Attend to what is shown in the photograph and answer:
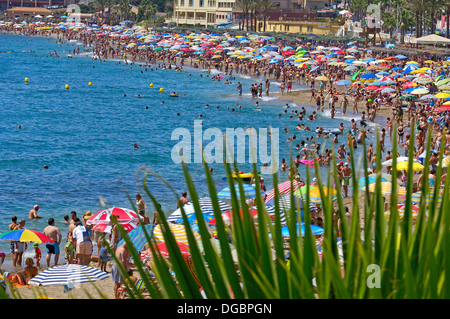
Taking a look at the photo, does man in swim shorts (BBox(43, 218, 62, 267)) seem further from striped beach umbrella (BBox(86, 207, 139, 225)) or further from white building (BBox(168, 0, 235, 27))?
white building (BBox(168, 0, 235, 27))

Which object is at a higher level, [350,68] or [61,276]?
[350,68]

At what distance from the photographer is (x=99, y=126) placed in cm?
4244

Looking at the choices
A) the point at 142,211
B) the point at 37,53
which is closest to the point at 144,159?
the point at 142,211

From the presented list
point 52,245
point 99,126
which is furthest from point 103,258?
point 99,126

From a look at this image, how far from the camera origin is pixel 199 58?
72.8 m

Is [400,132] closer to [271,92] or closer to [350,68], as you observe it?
[350,68]

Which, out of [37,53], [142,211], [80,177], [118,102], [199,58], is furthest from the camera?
[37,53]

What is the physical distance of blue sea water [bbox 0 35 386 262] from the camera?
2417cm

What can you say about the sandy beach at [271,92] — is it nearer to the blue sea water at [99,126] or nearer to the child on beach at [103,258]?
the child on beach at [103,258]

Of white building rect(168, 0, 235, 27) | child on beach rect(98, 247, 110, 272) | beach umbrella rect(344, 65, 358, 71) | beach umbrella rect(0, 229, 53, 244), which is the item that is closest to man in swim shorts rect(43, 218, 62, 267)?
beach umbrella rect(0, 229, 53, 244)

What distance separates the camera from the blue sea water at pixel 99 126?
952 inches

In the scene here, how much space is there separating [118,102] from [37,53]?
153 ft

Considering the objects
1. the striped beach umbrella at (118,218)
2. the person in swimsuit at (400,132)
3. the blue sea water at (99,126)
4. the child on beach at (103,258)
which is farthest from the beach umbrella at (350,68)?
the child on beach at (103,258)
